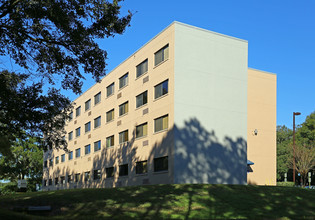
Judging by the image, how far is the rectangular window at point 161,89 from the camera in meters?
34.2

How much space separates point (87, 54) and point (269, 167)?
29902 mm

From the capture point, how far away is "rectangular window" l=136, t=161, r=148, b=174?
36.1m

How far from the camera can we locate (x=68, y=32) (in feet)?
59.9

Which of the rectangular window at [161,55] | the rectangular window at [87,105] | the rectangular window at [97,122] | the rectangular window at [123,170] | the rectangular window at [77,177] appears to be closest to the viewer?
the rectangular window at [161,55]

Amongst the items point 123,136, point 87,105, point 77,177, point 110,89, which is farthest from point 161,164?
point 77,177

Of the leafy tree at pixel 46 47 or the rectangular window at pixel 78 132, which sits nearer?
the leafy tree at pixel 46 47

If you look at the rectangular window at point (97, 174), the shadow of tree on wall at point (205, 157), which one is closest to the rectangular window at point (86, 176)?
the rectangular window at point (97, 174)

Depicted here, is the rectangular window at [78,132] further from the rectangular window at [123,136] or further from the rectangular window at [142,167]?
the rectangular window at [142,167]

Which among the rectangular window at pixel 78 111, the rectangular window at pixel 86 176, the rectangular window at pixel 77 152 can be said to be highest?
the rectangular window at pixel 78 111

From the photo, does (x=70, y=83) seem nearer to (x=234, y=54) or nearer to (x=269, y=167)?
(x=234, y=54)

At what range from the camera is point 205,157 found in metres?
33.0

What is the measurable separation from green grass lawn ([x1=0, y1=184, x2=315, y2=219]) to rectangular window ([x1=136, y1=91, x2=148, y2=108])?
1409 cm

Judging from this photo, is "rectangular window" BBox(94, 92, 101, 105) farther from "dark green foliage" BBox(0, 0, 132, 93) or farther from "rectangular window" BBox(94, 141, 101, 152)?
"dark green foliage" BBox(0, 0, 132, 93)

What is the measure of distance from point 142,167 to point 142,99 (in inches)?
283
